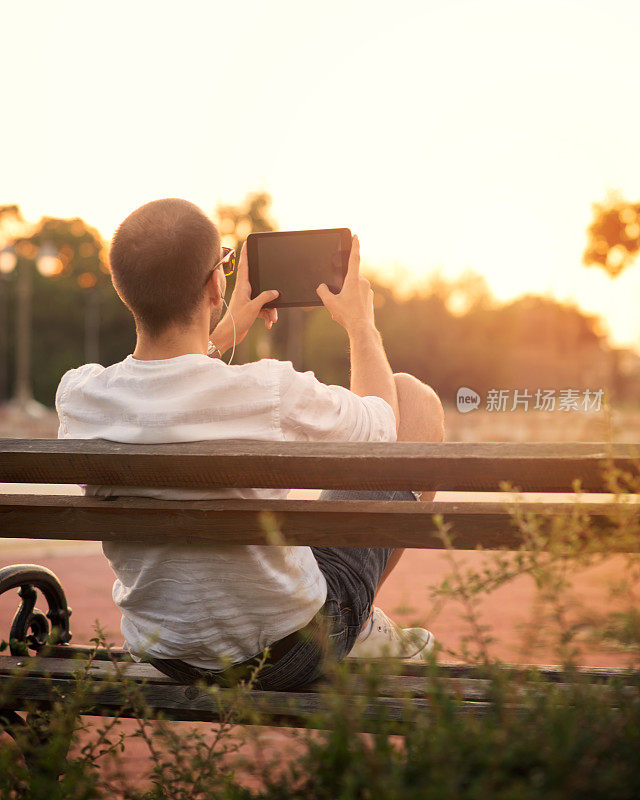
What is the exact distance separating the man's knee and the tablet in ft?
1.14

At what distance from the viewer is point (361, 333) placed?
274cm

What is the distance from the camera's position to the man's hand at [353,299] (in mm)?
2770

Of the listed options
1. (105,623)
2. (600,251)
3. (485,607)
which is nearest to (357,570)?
(105,623)

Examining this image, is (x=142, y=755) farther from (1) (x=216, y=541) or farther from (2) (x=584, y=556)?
(2) (x=584, y=556)

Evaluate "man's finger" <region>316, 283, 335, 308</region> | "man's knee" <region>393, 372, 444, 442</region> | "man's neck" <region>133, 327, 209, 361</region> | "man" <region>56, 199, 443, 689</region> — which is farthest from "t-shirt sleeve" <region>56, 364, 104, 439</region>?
"man's knee" <region>393, 372, 444, 442</region>

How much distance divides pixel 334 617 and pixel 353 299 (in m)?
0.87

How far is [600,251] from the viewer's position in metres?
14.4

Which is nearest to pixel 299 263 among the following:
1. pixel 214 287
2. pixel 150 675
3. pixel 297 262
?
pixel 297 262

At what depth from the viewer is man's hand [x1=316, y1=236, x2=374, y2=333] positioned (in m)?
2.77

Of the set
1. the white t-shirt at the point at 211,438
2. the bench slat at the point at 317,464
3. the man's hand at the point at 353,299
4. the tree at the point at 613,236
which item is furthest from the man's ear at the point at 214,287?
the tree at the point at 613,236

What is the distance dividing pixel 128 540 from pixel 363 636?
0.84m

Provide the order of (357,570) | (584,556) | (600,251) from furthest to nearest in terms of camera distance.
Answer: (600,251), (357,570), (584,556)

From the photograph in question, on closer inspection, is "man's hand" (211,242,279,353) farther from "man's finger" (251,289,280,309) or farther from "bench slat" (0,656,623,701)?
"bench slat" (0,656,623,701)

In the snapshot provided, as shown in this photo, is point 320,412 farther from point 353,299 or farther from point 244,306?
point 244,306
